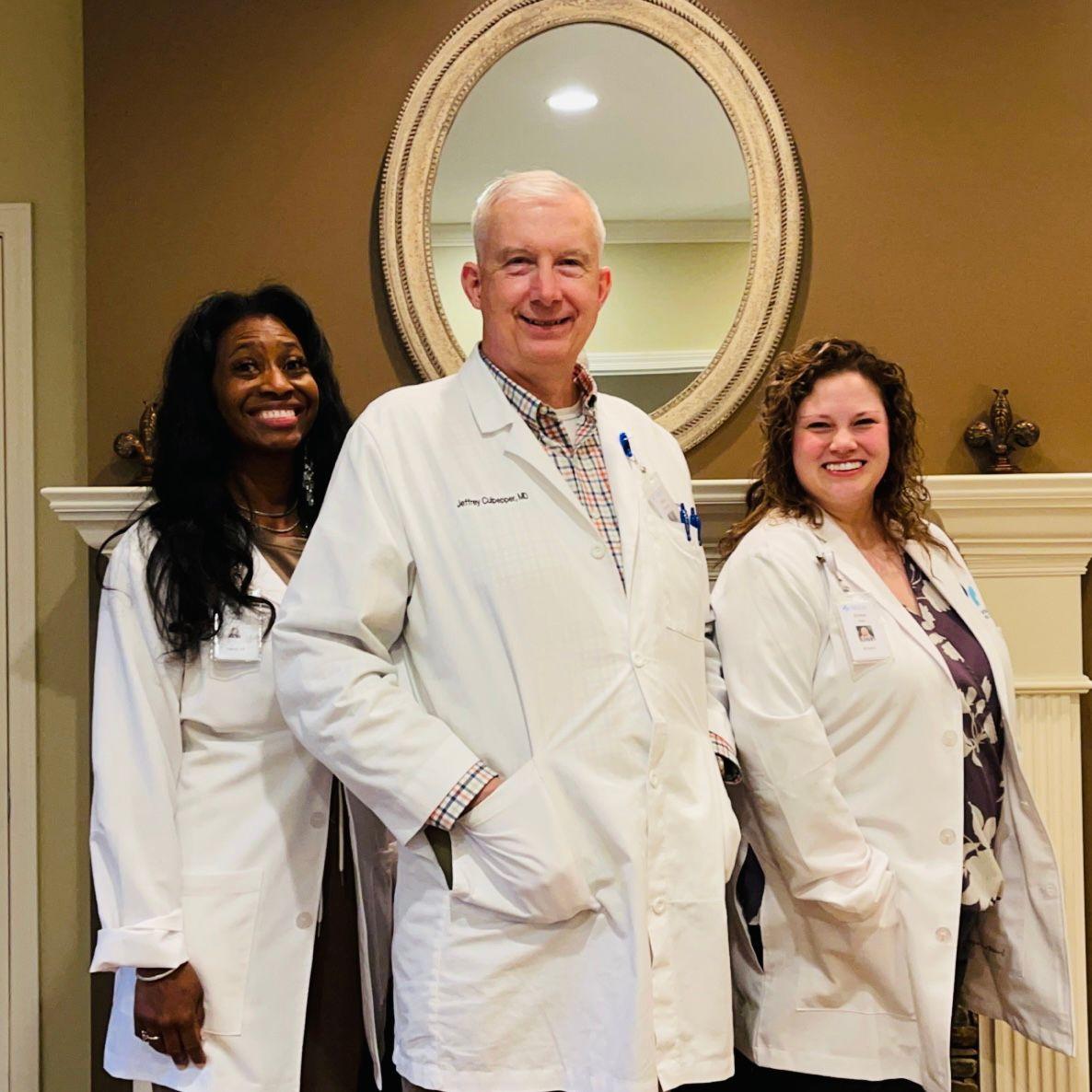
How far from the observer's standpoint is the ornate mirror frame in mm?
2424

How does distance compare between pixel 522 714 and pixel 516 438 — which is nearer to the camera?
pixel 522 714

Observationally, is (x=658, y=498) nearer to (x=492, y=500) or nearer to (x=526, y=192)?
(x=492, y=500)

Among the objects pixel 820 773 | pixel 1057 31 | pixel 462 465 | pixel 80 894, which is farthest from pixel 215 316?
pixel 1057 31

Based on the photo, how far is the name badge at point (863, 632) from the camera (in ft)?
6.06

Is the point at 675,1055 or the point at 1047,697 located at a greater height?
the point at 1047,697

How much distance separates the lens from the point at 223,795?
174cm

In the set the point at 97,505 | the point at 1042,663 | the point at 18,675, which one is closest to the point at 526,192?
the point at 97,505

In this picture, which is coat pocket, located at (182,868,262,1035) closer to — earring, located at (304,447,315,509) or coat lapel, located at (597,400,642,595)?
earring, located at (304,447,315,509)

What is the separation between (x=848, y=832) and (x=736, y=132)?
1440mm

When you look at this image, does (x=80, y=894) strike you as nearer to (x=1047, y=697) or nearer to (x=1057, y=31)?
(x=1047, y=697)

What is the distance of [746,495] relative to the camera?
2.21 meters

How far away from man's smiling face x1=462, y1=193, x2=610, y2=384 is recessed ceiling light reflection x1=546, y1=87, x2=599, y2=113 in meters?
0.81

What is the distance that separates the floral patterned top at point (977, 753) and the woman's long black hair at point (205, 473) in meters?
1.06

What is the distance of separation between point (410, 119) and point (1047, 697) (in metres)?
1.74
